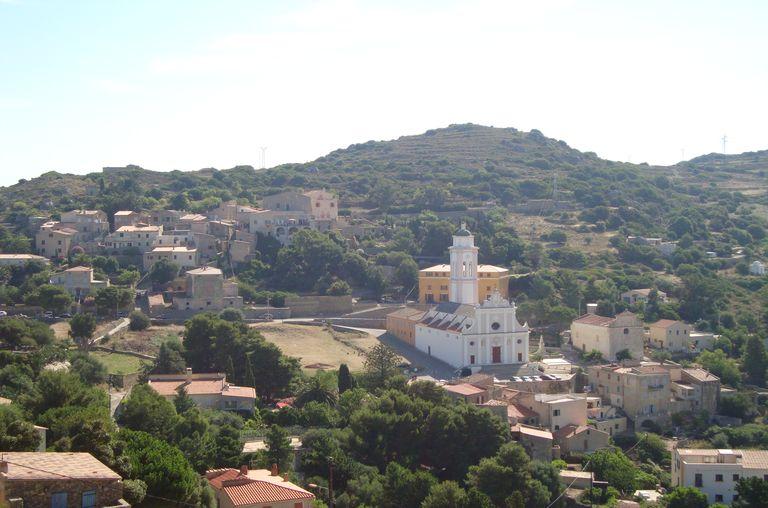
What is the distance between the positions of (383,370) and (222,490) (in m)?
15.2

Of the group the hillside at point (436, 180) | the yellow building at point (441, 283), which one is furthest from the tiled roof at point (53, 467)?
the hillside at point (436, 180)

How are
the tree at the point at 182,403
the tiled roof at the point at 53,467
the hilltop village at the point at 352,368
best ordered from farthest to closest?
the tree at the point at 182,403 < the hilltop village at the point at 352,368 < the tiled roof at the point at 53,467

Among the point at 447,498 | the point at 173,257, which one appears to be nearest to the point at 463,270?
the point at 173,257

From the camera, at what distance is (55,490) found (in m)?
14.6

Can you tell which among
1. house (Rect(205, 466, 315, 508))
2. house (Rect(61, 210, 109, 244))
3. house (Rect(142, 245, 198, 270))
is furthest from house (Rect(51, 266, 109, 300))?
house (Rect(205, 466, 315, 508))

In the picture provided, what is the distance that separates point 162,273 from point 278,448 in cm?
2588

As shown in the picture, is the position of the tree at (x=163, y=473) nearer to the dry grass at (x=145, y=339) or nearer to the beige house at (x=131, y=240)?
the dry grass at (x=145, y=339)

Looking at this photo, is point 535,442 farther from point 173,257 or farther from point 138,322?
point 173,257

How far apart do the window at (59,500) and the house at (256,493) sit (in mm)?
6153

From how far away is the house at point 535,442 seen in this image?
101ft

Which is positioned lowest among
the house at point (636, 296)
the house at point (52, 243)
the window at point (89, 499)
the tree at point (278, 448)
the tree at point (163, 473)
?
the tree at point (278, 448)

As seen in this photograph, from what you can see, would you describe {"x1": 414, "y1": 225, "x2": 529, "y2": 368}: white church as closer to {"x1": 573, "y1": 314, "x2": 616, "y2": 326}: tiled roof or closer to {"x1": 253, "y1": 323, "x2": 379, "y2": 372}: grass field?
{"x1": 253, "y1": 323, "x2": 379, "y2": 372}: grass field

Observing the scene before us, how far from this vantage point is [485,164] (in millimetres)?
97062

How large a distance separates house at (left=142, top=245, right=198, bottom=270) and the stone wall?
123ft
